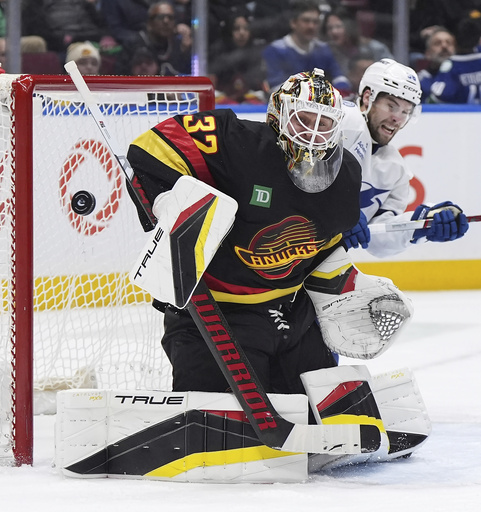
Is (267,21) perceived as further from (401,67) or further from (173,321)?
(173,321)

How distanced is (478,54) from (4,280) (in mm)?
3867

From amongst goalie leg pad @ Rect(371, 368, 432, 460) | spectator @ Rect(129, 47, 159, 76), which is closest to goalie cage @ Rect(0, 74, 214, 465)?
goalie leg pad @ Rect(371, 368, 432, 460)

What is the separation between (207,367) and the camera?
8.21 feet

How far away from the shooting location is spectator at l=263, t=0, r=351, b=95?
5.45 meters

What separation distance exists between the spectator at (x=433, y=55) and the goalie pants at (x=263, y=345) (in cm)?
330

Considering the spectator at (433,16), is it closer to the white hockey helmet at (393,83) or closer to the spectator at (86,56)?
the spectator at (86,56)

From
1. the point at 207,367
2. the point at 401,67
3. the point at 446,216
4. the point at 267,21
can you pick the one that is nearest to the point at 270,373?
the point at 207,367

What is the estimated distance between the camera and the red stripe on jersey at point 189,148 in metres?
2.40

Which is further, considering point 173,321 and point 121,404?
point 173,321

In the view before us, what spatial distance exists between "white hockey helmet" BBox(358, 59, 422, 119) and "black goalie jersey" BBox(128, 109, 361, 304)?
66 cm

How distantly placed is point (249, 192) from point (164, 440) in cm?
58

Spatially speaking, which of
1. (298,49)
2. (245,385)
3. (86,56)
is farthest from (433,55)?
(245,385)

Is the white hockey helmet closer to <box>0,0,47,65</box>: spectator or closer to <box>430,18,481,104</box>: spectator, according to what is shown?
<box>0,0,47,65</box>: spectator

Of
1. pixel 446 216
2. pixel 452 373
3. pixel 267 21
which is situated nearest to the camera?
pixel 446 216
